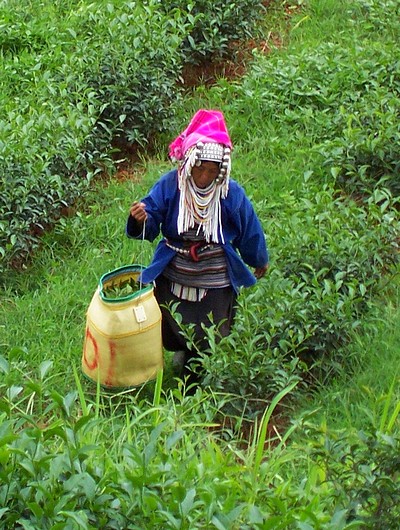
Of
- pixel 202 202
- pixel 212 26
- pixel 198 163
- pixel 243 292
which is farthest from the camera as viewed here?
pixel 212 26

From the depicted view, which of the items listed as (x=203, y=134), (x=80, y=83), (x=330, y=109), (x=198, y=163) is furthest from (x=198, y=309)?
(x=330, y=109)

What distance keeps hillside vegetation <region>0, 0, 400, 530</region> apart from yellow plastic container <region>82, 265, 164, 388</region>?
5.0 inches

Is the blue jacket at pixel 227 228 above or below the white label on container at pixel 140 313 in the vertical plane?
above

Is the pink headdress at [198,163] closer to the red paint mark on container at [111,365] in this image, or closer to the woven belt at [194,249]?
the woven belt at [194,249]

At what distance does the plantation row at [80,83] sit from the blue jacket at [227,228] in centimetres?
127

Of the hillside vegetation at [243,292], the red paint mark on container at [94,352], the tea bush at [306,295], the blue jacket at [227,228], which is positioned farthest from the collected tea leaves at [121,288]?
the tea bush at [306,295]

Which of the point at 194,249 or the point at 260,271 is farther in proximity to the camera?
the point at 260,271

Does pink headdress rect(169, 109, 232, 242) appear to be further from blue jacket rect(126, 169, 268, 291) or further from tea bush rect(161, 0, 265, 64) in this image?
tea bush rect(161, 0, 265, 64)

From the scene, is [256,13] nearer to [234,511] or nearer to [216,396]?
[216,396]

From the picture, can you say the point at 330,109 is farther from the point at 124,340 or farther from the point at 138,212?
the point at 124,340

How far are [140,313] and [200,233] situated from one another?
1.54ft

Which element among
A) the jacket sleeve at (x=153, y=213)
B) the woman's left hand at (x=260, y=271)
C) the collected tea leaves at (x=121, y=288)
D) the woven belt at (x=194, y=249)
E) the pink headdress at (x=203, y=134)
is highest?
the pink headdress at (x=203, y=134)

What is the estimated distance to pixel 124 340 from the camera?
452cm

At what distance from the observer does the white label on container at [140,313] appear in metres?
4.51
